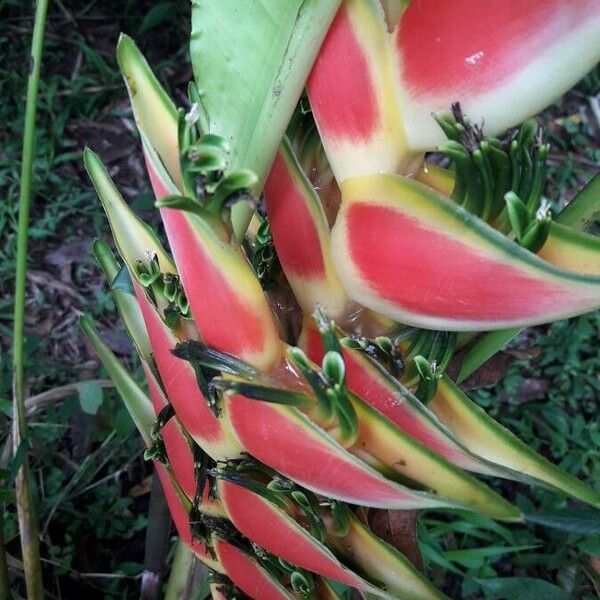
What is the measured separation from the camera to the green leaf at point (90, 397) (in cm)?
66

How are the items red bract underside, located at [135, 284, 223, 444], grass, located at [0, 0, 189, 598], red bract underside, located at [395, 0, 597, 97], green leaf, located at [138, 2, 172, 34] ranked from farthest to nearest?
green leaf, located at [138, 2, 172, 34], grass, located at [0, 0, 189, 598], red bract underside, located at [135, 284, 223, 444], red bract underside, located at [395, 0, 597, 97]

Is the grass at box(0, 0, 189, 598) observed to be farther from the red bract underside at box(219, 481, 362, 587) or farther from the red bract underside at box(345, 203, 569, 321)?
the red bract underside at box(345, 203, 569, 321)

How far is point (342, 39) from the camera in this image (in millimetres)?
335

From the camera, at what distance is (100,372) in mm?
1057

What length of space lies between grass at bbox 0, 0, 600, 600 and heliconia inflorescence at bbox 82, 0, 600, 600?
0.22 meters

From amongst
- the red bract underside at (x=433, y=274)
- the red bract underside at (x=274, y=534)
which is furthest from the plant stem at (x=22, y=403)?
the red bract underside at (x=433, y=274)

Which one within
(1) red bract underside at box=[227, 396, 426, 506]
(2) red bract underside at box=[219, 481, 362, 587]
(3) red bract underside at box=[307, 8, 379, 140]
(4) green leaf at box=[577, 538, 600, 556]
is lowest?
(4) green leaf at box=[577, 538, 600, 556]

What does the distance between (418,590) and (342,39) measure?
30cm

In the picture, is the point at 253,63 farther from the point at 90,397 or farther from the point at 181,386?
the point at 90,397

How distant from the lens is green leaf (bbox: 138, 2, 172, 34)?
1.32m

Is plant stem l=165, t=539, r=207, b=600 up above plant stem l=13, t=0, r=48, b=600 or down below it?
below

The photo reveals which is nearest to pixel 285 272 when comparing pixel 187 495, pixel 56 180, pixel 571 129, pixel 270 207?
pixel 270 207

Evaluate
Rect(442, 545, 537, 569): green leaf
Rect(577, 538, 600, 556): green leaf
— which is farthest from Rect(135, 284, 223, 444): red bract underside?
Rect(442, 545, 537, 569): green leaf

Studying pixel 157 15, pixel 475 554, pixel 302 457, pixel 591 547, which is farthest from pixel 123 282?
pixel 157 15
